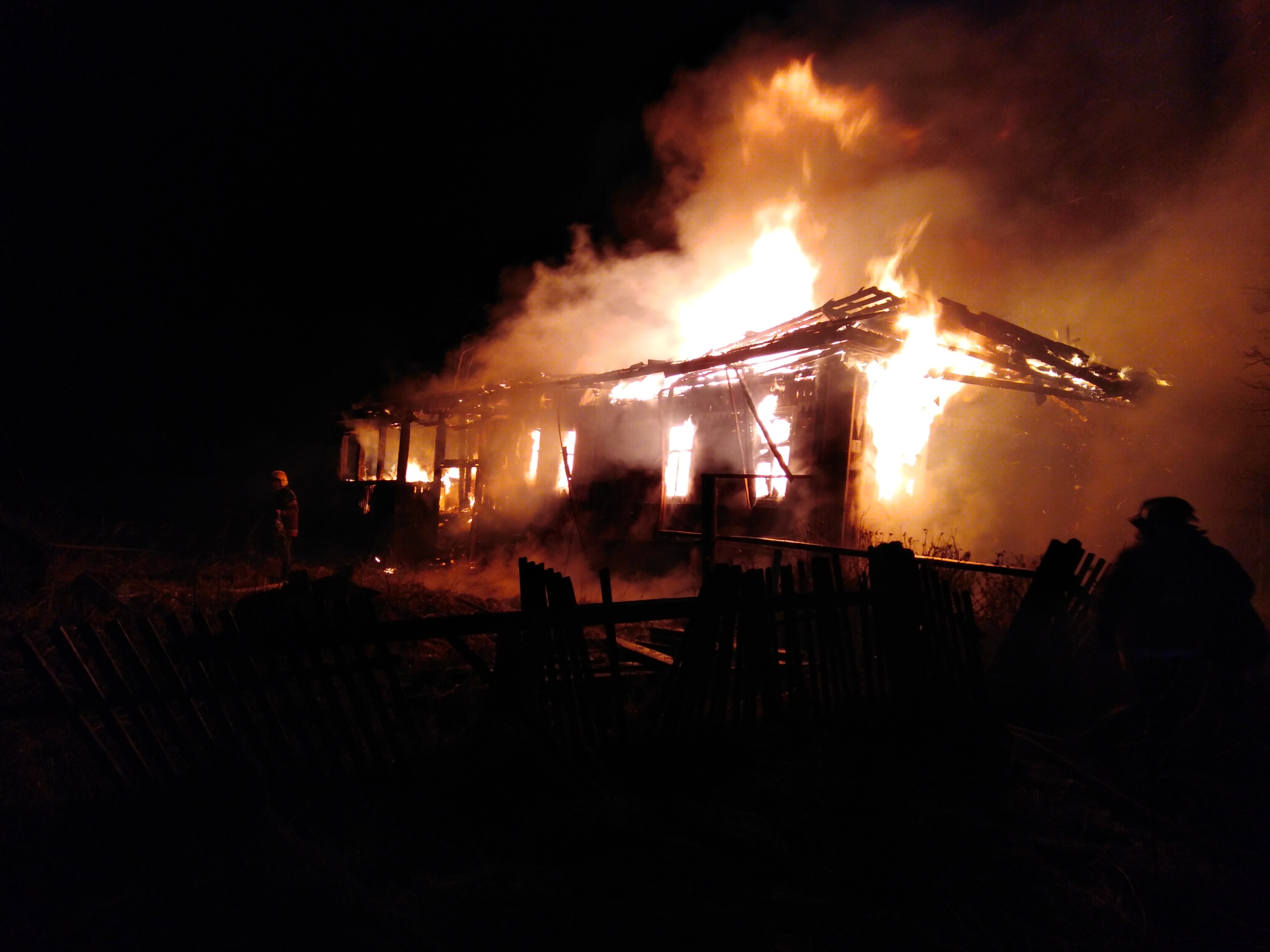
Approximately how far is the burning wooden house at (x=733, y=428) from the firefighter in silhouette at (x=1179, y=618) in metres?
3.36

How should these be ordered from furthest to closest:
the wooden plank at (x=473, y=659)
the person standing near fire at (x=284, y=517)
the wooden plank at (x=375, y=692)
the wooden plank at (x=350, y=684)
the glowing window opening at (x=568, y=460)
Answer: the glowing window opening at (x=568, y=460), the person standing near fire at (x=284, y=517), the wooden plank at (x=473, y=659), the wooden plank at (x=375, y=692), the wooden plank at (x=350, y=684)

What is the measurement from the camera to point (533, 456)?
606 inches

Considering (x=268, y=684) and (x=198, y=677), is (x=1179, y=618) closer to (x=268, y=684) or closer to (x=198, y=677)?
(x=268, y=684)

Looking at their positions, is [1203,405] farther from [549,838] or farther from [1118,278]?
[549,838]

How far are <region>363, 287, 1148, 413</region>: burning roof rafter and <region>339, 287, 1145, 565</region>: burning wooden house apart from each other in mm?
31

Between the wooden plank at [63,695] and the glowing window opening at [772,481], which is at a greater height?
the glowing window opening at [772,481]

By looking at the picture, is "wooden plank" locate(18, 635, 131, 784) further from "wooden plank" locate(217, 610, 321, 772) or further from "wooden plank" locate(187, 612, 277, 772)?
"wooden plank" locate(217, 610, 321, 772)

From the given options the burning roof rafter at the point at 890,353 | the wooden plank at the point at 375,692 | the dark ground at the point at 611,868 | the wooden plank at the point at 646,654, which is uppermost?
the burning roof rafter at the point at 890,353

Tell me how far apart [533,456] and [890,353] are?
30.2 ft

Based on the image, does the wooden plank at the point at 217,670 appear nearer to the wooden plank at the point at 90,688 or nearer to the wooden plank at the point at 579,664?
the wooden plank at the point at 90,688

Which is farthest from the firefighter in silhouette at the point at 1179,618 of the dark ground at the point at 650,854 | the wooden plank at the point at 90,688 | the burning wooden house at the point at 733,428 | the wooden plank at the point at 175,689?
the wooden plank at the point at 90,688

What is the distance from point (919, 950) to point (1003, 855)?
107cm

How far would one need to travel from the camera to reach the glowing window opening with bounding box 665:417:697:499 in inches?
453

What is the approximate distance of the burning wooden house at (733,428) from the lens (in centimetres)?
862
